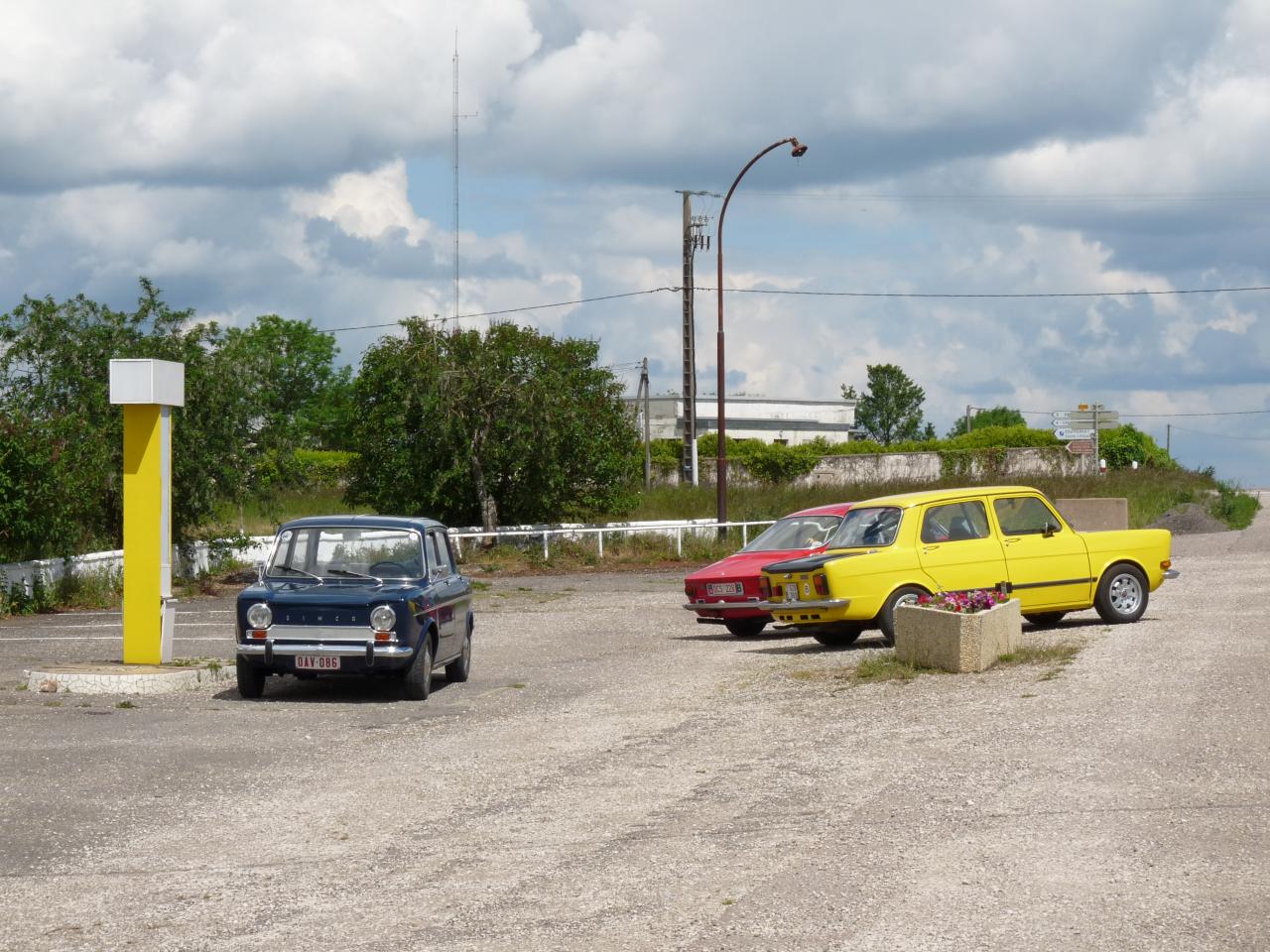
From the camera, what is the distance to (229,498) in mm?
32281

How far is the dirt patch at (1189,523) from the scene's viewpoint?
1893 inches

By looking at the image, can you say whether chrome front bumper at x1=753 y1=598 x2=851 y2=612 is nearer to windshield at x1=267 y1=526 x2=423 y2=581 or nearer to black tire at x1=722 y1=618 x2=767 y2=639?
black tire at x1=722 y1=618 x2=767 y2=639

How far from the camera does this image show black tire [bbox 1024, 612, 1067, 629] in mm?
19636

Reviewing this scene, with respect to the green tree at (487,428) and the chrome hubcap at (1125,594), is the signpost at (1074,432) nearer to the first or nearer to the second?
the green tree at (487,428)

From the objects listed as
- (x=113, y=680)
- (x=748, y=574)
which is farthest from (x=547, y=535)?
(x=113, y=680)

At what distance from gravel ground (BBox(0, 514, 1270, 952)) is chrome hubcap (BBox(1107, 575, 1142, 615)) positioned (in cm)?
303

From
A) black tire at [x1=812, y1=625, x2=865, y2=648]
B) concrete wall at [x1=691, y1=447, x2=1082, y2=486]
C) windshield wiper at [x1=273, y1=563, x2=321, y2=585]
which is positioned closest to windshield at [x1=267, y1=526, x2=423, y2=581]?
windshield wiper at [x1=273, y1=563, x2=321, y2=585]

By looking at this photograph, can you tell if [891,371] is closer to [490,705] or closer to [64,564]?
[64,564]

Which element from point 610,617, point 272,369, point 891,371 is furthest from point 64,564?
point 891,371

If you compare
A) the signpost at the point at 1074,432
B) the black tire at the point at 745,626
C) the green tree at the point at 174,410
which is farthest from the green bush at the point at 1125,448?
the black tire at the point at 745,626

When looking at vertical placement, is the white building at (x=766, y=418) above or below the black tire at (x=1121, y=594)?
above

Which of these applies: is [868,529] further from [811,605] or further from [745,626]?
[745,626]

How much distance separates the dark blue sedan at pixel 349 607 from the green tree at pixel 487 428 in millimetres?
22870

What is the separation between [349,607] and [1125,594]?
382 inches
